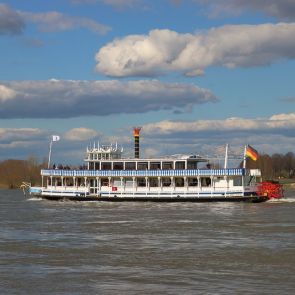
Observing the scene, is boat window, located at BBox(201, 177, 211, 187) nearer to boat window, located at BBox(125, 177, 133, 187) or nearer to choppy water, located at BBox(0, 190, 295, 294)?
boat window, located at BBox(125, 177, 133, 187)

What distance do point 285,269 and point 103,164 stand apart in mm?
63869

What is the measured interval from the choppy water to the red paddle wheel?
23089 millimetres

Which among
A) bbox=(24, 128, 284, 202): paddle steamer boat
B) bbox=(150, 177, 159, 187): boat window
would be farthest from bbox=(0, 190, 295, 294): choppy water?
bbox=(150, 177, 159, 187): boat window

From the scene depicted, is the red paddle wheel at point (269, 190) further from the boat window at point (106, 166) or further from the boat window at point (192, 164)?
the boat window at point (106, 166)

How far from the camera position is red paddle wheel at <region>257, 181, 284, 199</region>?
8431 cm

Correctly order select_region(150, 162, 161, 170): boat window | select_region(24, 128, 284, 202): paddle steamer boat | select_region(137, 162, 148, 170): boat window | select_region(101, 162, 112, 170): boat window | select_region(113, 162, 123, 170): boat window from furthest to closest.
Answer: select_region(101, 162, 112, 170): boat window → select_region(113, 162, 123, 170): boat window → select_region(137, 162, 148, 170): boat window → select_region(150, 162, 161, 170): boat window → select_region(24, 128, 284, 202): paddle steamer boat

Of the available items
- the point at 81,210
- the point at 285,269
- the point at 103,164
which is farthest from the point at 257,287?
the point at 103,164

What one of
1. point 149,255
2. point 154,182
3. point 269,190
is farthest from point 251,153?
point 149,255

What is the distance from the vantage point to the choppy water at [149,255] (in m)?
25.4

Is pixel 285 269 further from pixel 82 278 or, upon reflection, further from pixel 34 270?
pixel 34 270

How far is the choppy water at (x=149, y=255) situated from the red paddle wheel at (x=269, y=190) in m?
23.1

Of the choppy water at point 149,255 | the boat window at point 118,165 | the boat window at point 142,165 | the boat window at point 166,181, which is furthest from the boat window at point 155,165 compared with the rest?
the choppy water at point 149,255

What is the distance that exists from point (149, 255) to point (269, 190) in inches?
2140

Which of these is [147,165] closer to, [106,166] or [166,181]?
[166,181]
